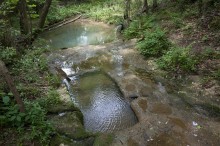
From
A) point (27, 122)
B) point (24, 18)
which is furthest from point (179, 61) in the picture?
point (24, 18)

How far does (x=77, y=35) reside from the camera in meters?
17.6

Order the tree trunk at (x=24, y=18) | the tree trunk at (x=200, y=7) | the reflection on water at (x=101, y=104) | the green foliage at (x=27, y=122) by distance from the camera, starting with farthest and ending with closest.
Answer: the tree trunk at (x=200, y=7)
the tree trunk at (x=24, y=18)
the reflection on water at (x=101, y=104)
the green foliage at (x=27, y=122)

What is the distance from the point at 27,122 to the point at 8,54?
13.3 feet

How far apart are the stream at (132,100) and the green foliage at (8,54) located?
2038 millimetres

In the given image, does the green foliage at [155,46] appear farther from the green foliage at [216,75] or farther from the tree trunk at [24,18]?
the tree trunk at [24,18]

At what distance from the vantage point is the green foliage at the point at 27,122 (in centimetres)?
512

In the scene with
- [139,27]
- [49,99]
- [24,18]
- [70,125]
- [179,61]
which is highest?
[24,18]

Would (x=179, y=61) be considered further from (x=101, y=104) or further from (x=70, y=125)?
(x=70, y=125)

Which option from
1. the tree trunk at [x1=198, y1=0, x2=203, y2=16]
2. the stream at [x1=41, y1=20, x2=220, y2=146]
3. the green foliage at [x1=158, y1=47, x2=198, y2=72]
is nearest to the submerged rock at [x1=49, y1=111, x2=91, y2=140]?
the stream at [x1=41, y1=20, x2=220, y2=146]

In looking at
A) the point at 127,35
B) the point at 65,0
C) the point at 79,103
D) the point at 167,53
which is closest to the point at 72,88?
the point at 79,103

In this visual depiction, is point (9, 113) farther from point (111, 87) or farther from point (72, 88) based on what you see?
point (111, 87)

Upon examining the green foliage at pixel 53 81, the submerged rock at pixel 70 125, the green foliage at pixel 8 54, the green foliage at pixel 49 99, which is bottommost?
the submerged rock at pixel 70 125

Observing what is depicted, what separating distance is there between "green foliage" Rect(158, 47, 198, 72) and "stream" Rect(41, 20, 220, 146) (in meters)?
0.44

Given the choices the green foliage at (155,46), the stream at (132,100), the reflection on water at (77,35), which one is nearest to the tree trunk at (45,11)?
the stream at (132,100)
